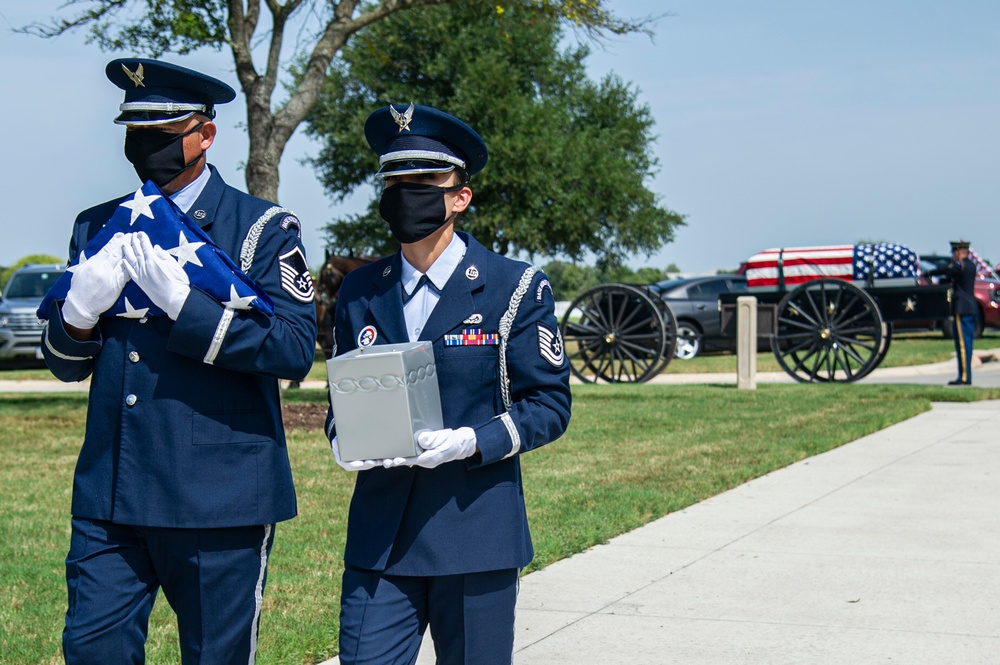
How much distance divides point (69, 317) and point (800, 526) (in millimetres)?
5051

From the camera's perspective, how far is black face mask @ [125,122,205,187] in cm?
303

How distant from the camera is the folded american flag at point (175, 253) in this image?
2.88 metres

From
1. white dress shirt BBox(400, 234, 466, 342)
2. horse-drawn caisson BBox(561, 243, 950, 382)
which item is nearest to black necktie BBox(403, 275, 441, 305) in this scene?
white dress shirt BBox(400, 234, 466, 342)

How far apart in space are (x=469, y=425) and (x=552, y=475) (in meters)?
5.67

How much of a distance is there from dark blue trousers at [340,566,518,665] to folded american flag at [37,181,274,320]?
730 mm

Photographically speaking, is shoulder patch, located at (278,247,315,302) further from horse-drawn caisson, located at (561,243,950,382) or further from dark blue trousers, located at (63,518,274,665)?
horse-drawn caisson, located at (561,243,950,382)

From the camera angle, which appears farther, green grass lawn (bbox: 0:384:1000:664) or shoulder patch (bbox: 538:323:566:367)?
green grass lawn (bbox: 0:384:1000:664)

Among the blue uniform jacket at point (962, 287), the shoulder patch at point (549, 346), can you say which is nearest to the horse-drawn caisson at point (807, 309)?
the blue uniform jacket at point (962, 287)

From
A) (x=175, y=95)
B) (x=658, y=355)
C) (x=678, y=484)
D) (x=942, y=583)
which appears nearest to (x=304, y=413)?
(x=678, y=484)

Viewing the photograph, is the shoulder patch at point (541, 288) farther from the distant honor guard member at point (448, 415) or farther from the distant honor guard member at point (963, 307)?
the distant honor guard member at point (963, 307)

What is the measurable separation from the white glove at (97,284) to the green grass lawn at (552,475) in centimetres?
195

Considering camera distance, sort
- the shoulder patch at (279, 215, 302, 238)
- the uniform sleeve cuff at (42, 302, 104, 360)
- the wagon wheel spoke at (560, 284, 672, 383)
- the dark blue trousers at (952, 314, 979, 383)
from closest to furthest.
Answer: the uniform sleeve cuff at (42, 302, 104, 360) → the shoulder patch at (279, 215, 302, 238) → the dark blue trousers at (952, 314, 979, 383) → the wagon wheel spoke at (560, 284, 672, 383)

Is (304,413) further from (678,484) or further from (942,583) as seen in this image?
(942,583)

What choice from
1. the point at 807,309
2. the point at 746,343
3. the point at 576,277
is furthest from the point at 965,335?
the point at 576,277
